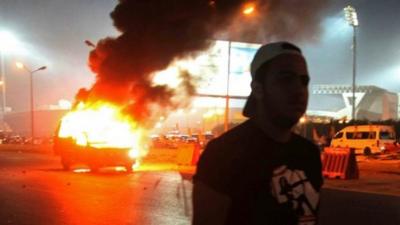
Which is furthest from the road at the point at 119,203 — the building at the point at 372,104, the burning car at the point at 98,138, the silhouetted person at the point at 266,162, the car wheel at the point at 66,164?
the building at the point at 372,104

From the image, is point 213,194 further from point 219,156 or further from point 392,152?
point 392,152

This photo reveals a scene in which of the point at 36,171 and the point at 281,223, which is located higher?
the point at 281,223

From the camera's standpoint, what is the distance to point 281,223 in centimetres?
214

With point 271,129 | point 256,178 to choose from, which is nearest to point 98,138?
point 271,129

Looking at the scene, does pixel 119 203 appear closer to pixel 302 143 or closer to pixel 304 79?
pixel 302 143

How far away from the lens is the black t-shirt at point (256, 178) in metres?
2.08

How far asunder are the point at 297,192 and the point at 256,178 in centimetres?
20

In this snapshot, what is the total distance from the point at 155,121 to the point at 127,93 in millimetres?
1646

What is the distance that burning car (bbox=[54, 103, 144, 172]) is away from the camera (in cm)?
1959

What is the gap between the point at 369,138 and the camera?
31.2 metres

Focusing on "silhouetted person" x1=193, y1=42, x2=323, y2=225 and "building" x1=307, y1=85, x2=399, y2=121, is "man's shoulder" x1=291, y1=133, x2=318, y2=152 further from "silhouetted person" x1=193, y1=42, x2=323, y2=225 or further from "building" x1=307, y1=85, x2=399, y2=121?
"building" x1=307, y1=85, x2=399, y2=121

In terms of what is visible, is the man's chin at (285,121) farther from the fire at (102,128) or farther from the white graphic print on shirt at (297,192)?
the fire at (102,128)

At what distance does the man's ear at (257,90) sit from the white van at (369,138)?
97.6ft

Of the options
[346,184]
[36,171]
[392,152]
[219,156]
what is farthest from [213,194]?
[392,152]
